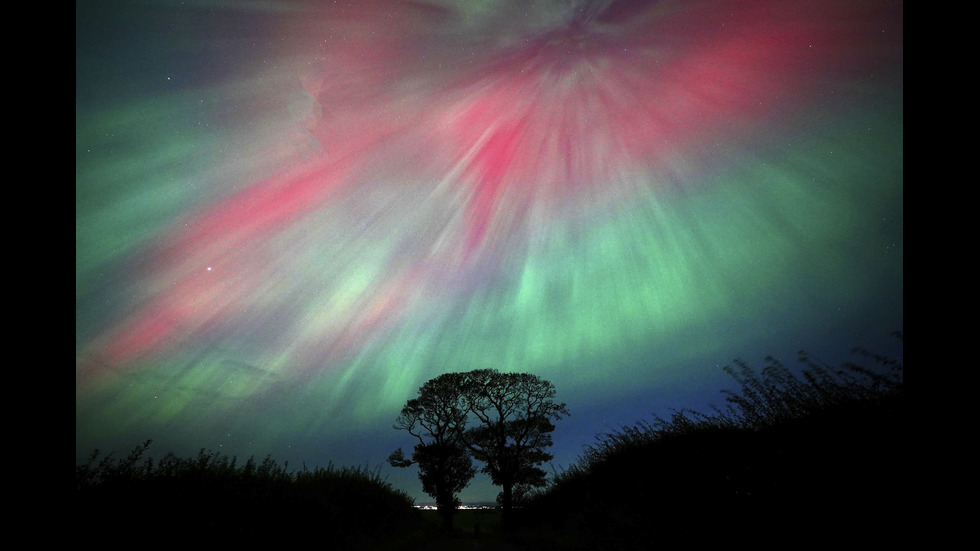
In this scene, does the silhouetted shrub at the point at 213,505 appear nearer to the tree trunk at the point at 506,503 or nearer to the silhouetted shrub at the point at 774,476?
the silhouetted shrub at the point at 774,476

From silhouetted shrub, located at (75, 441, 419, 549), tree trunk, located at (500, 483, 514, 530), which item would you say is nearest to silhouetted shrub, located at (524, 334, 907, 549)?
silhouetted shrub, located at (75, 441, 419, 549)

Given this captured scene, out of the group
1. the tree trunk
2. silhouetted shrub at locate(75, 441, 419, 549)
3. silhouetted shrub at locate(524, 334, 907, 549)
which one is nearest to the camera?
silhouetted shrub at locate(524, 334, 907, 549)

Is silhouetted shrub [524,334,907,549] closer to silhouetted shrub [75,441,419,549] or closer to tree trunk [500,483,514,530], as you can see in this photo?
silhouetted shrub [75,441,419,549]

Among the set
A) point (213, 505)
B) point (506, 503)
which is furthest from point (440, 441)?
point (213, 505)

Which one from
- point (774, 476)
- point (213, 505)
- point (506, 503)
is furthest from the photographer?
point (506, 503)

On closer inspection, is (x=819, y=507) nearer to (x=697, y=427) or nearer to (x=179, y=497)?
(x=697, y=427)

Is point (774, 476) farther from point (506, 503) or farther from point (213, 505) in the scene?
point (506, 503)

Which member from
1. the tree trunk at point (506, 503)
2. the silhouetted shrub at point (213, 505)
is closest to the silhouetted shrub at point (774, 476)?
the silhouetted shrub at point (213, 505)

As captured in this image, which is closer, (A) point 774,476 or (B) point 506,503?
(A) point 774,476

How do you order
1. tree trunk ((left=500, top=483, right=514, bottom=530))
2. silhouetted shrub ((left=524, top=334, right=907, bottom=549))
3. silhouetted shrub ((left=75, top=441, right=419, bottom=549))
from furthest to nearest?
tree trunk ((left=500, top=483, right=514, bottom=530)) → silhouetted shrub ((left=75, top=441, right=419, bottom=549)) → silhouetted shrub ((left=524, top=334, right=907, bottom=549))
